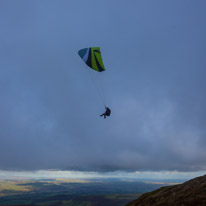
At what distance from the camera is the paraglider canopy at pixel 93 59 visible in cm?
3834

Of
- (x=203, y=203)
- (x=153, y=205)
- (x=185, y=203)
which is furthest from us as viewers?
(x=153, y=205)

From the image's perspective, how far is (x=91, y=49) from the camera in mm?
40062

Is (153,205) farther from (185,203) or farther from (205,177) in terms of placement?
(205,177)

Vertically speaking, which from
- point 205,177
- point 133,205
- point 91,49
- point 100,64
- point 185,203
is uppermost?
point 91,49

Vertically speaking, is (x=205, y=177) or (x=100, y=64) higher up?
(x=100, y=64)

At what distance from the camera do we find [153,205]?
80.7 ft

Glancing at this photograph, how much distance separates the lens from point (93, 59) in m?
39.0

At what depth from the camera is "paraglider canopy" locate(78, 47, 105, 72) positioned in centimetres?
3834

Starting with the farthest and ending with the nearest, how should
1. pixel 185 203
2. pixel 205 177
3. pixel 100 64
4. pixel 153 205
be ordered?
pixel 100 64, pixel 205 177, pixel 153 205, pixel 185 203

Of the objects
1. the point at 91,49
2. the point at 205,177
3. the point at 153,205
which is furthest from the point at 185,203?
the point at 91,49

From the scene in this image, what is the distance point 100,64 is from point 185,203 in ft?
98.2

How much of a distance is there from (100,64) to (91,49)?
186 inches

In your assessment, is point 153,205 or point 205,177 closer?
point 153,205

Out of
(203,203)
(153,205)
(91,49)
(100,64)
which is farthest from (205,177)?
(91,49)
